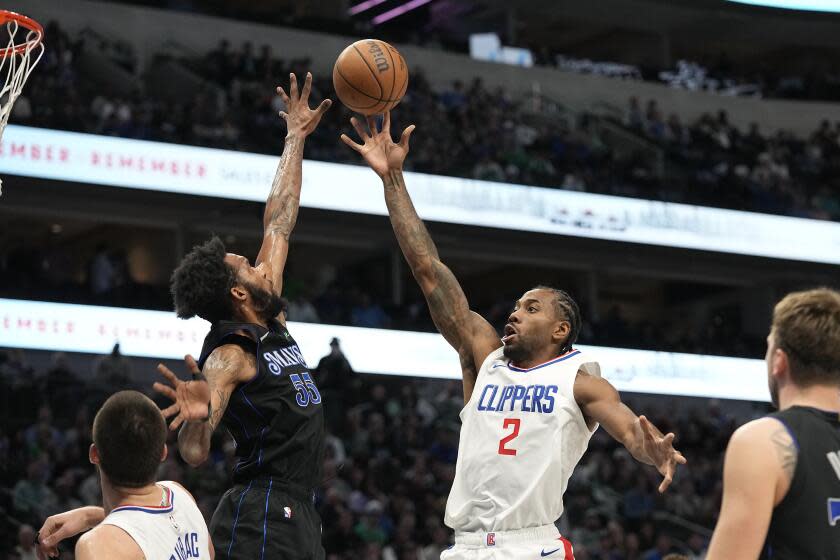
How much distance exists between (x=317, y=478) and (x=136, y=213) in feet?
53.0

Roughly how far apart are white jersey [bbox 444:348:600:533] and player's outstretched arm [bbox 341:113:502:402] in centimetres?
36

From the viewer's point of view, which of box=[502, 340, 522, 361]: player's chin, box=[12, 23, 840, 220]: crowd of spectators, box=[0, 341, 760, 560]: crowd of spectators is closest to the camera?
box=[502, 340, 522, 361]: player's chin

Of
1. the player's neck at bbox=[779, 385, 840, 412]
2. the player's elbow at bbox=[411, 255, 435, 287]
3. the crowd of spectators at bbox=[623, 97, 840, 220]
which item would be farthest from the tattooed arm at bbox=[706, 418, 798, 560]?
the crowd of spectators at bbox=[623, 97, 840, 220]

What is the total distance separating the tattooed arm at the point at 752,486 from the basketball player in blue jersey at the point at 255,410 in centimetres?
215

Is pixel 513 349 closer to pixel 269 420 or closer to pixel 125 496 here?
pixel 269 420

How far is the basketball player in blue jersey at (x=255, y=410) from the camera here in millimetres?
4793

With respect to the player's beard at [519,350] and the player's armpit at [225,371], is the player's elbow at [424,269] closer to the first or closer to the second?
the player's beard at [519,350]

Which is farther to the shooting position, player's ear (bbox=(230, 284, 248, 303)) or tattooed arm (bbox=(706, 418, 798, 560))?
player's ear (bbox=(230, 284, 248, 303))

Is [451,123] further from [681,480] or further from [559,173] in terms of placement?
[681,480]

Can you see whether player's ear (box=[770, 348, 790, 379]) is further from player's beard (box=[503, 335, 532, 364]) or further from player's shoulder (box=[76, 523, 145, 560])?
player's beard (box=[503, 335, 532, 364])

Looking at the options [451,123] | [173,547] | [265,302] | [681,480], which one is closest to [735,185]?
[451,123]

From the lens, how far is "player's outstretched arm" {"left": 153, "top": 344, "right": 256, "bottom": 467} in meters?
3.89

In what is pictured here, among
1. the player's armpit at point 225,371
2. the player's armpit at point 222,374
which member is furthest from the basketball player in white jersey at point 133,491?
the player's armpit at point 225,371

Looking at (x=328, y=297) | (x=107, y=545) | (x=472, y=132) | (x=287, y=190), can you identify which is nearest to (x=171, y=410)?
(x=107, y=545)
